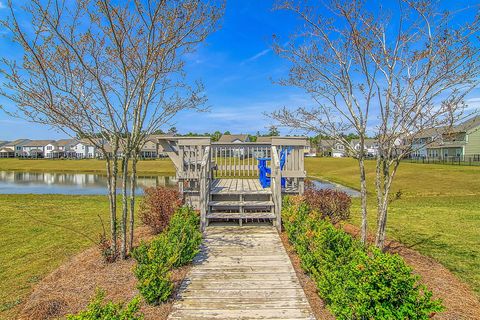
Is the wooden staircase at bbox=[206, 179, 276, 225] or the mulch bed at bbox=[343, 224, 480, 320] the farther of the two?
the wooden staircase at bbox=[206, 179, 276, 225]

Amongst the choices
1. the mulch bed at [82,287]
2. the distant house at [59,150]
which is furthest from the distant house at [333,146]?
the distant house at [59,150]

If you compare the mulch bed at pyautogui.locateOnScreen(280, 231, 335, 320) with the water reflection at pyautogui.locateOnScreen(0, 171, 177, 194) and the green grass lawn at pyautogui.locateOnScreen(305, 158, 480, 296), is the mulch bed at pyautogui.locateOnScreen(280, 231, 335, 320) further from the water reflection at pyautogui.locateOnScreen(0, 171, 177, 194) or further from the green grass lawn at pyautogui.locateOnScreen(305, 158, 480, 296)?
the water reflection at pyautogui.locateOnScreen(0, 171, 177, 194)

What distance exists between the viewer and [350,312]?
8.49 feet

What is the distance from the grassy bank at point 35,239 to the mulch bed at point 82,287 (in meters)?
0.27

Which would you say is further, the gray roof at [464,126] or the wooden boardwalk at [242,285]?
the gray roof at [464,126]

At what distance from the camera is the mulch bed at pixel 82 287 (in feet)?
11.3

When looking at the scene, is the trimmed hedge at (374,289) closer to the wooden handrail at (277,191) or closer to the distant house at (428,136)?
the distant house at (428,136)

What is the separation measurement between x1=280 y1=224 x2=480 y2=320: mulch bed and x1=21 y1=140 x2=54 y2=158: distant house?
97.5m

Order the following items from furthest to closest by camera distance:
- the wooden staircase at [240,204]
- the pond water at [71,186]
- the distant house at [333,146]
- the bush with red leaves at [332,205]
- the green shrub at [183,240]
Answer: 1. the pond water at [71,186]
2. the wooden staircase at [240,204]
3. the bush with red leaves at [332,205]
4. the distant house at [333,146]
5. the green shrub at [183,240]

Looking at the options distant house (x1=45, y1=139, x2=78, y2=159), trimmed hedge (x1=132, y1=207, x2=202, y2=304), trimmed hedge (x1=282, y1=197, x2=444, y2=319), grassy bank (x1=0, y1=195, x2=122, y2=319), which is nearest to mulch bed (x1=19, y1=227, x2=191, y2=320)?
trimmed hedge (x1=132, y1=207, x2=202, y2=304)

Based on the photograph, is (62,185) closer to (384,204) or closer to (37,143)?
(384,204)

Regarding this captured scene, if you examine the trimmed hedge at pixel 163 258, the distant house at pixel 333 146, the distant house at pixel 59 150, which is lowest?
the trimmed hedge at pixel 163 258

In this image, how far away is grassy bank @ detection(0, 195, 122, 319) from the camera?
4516 mm

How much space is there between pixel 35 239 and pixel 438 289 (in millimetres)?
8252
